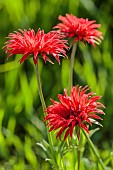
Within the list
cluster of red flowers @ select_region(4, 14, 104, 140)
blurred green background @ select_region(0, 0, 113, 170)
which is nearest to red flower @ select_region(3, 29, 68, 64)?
cluster of red flowers @ select_region(4, 14, 104, 140)

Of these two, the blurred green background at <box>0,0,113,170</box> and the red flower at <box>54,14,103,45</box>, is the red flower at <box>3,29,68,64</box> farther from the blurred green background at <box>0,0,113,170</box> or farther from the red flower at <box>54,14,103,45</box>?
the blurred green background at <box>0,0,113,170</box>

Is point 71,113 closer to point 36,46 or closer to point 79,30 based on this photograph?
point 36,46

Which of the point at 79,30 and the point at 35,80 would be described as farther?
the point at 35,80

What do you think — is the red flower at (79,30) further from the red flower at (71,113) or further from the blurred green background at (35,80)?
the blurred green background at (35,80)

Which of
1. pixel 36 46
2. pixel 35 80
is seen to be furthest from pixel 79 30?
pixel 35 80

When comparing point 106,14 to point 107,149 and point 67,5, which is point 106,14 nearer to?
point 67,5

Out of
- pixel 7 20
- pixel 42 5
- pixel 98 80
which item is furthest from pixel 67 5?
pixel 98 80

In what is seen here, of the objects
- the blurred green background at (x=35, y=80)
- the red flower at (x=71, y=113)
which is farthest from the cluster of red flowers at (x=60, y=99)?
the blurred green background at (x=35, y=80)

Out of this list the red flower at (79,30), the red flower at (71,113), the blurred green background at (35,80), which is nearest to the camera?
the red flower at (71,113)
